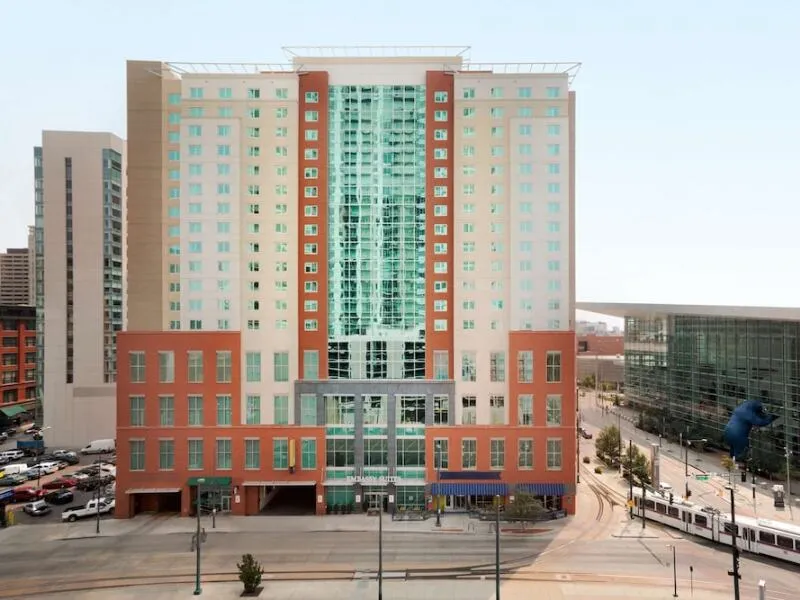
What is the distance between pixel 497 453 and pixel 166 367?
3490 cm

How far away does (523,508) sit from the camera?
47719 mm

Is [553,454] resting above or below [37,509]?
above

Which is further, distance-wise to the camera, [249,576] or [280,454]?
[280,454]

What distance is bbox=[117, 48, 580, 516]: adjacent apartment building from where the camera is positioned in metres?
54.7

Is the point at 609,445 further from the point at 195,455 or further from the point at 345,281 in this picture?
the point at 195,455

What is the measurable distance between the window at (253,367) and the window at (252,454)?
6235 millimetres

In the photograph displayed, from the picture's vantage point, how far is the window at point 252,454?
54656mm

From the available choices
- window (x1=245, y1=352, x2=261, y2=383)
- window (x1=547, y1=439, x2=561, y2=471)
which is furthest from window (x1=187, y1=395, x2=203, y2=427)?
window (x1=547, y1=439, x2=561, y2=471)

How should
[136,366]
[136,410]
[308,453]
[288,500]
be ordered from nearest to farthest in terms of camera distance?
[308,453]
[136,410]
[136,366]
[288,500]

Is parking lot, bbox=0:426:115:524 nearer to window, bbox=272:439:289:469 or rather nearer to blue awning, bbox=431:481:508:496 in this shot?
window, bbox=272:439:289:469

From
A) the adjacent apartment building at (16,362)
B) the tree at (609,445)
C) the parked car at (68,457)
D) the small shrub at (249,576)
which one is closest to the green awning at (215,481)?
the small shrub at (249,576)

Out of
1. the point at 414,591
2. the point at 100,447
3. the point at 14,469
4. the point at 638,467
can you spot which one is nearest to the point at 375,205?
the point at 414,591

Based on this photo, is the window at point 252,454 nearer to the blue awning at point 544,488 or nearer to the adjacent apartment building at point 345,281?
the adjacent apartment building at point 345,281

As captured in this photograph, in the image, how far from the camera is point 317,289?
5694cm
